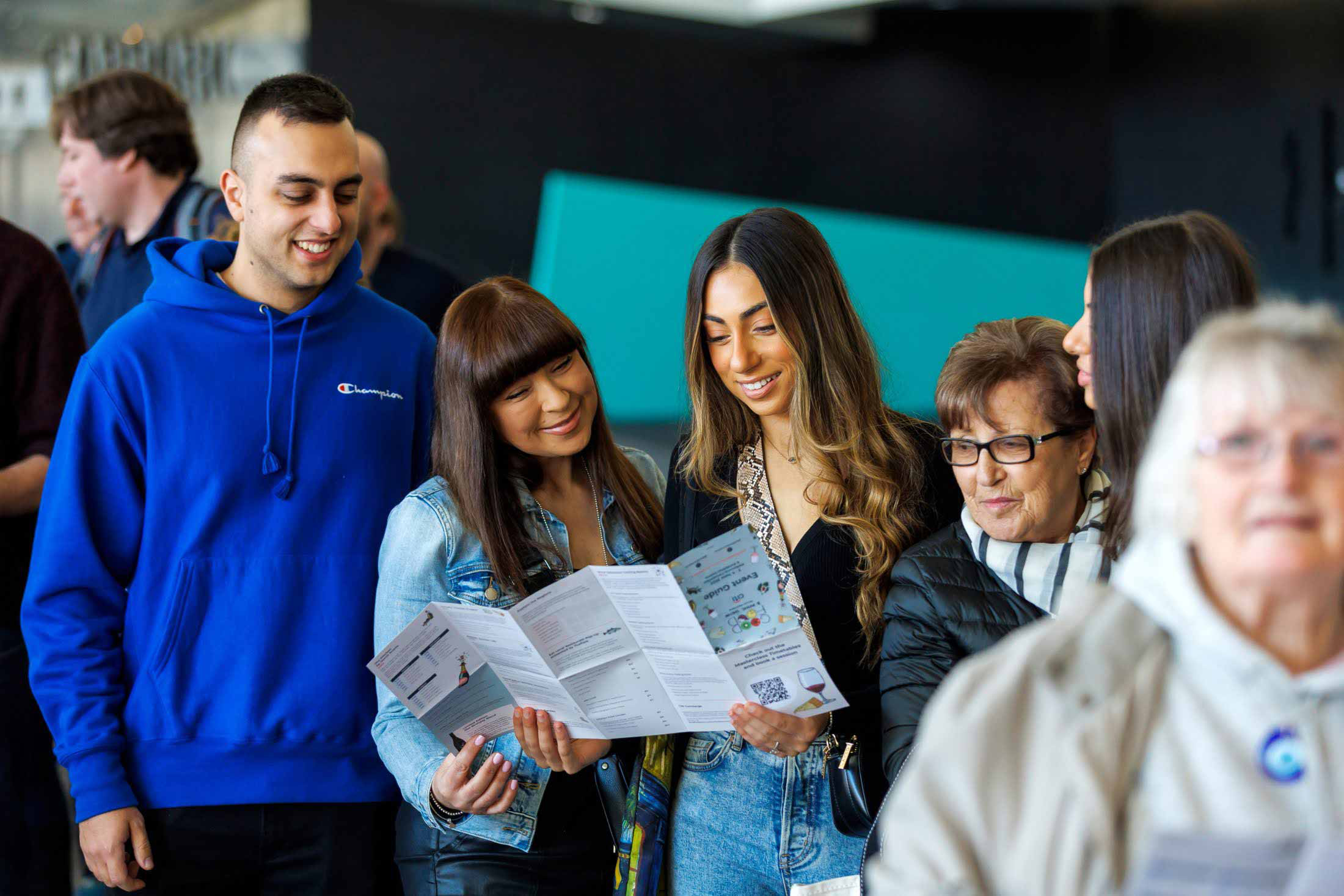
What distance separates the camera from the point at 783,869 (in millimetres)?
1907

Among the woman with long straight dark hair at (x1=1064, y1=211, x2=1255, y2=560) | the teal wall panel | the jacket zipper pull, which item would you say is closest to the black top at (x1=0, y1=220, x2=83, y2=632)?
the jacket zipper pull

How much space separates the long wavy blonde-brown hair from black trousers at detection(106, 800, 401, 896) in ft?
2.74

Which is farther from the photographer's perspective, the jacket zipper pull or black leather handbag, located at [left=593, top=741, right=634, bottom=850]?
black leather handbag, located at [left=593, top=741, right=634, bottom=850]

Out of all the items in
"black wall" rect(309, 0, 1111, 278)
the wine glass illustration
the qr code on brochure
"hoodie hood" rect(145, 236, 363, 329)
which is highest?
"black wall" rect(309, 0, 1111, 278)

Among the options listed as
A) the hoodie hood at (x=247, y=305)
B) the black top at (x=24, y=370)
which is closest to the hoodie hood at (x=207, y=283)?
the hoodie hood at (x=247, y=305)

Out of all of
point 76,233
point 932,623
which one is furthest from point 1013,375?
point 76,233

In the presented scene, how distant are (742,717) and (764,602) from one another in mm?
202

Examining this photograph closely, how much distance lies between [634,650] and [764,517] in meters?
0.41

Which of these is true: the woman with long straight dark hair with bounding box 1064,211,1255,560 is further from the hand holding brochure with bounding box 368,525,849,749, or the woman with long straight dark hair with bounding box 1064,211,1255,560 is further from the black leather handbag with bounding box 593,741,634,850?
the black leather handbag with bounding box 593,741,634,850

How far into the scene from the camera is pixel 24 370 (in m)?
2.47

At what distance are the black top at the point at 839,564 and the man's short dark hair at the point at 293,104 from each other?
871 millimetres

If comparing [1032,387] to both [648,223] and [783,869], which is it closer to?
[783,869]

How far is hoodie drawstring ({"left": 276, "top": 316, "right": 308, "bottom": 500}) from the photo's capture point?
214 cm

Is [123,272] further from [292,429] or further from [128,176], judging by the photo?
[292,429]
